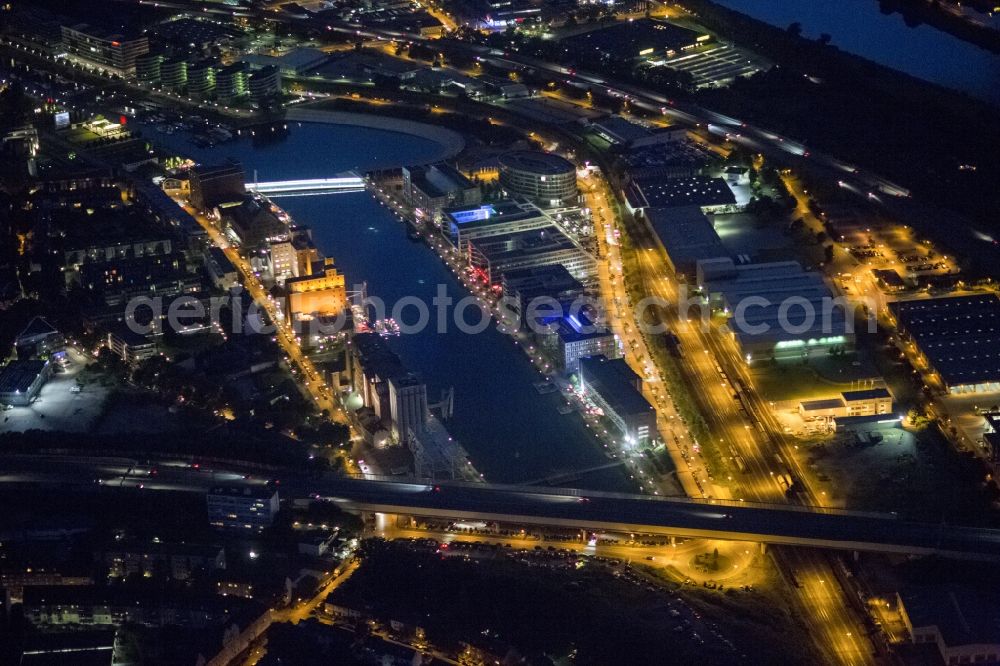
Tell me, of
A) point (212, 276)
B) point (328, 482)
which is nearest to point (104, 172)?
point (212, 276)

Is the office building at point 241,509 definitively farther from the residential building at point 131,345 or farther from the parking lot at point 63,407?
the residential building at point 131,345

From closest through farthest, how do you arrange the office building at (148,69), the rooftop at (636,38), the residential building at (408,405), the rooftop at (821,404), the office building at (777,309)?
1. the residential building at (408,405)
2. the rooftop at (821,404)
3. the office building at (777,309)
4. the office building at (148,69)
5. the rooftop at (636,38)

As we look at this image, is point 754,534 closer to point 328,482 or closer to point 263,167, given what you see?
point 328,482

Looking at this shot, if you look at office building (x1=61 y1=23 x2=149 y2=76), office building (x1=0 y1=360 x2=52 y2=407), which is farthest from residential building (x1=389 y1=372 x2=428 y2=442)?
office building (x1=61 y1=23 x2=149 y2=76)

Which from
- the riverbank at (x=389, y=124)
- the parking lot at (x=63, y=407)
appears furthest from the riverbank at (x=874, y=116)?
the parking lot at (x=63, y=407)

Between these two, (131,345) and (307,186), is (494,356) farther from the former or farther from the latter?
(307,186)

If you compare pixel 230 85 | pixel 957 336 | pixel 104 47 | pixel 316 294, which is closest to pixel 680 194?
pixel 957 336
